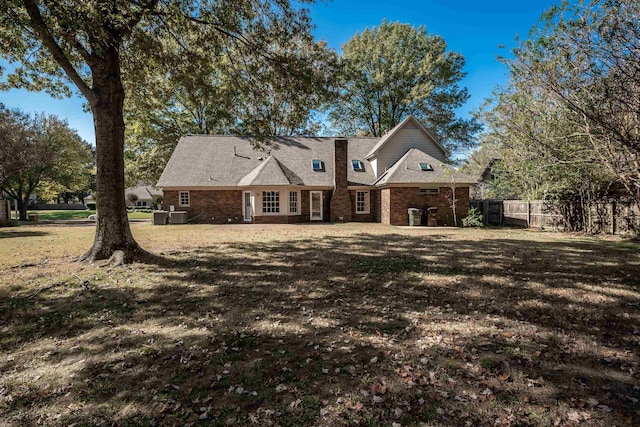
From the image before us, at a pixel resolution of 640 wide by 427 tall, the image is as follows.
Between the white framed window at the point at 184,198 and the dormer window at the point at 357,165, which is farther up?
the dormer window at the point at 357,165

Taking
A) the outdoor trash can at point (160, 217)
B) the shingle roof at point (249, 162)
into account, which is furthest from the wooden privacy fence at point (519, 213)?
the outdoor trash can at point (160, 217)

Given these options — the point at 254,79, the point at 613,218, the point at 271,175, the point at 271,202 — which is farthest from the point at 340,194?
the point at 613,218

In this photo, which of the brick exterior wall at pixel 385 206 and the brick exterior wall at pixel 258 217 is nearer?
the brick exterior wall at pixel 385 206

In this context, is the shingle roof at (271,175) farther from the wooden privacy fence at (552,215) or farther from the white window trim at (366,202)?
the wooden privacy fence at (552,215)

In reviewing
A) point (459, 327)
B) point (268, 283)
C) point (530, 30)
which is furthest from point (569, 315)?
point (530, 30)

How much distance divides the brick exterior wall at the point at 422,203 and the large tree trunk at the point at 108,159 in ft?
47.7

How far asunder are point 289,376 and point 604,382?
10.3 ft

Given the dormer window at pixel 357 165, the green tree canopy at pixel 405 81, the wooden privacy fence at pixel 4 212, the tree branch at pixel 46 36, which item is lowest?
the wooden privacy fence at pixel 4 212

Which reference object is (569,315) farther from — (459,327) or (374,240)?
(374,240)

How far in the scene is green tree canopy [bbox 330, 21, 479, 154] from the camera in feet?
103

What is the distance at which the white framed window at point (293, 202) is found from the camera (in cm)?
2144

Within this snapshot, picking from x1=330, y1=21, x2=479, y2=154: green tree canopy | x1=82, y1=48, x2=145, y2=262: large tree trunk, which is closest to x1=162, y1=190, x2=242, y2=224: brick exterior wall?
x1=82, y1=48, x2=145, y2=262: large tree trunk

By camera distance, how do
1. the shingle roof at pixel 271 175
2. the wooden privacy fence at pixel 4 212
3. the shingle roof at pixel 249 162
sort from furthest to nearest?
the shingle roof at pixel 249 162 < the shingle roof at pixel 271 175 < the wooden privacy fence at pixel 4 212

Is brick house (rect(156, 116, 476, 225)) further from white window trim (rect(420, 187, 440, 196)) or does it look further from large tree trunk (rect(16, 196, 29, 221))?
large tree trunk (rect(16, 196, 29, 221))
